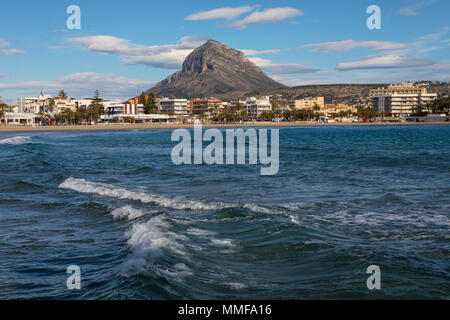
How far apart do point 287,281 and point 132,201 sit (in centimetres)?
820

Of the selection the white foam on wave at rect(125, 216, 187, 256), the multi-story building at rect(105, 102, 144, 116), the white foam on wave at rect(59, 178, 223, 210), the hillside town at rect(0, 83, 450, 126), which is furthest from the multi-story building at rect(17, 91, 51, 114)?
the white foam on wave at rect(125, 216, 187, 256)

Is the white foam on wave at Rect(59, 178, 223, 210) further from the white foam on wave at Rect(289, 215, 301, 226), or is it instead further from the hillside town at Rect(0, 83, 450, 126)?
the hillside town at Rect(0, 83, 450, 126)

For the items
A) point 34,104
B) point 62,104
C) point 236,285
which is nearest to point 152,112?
point 62,104

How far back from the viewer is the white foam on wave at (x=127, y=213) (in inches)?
450

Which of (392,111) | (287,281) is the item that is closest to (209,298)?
(287,281)

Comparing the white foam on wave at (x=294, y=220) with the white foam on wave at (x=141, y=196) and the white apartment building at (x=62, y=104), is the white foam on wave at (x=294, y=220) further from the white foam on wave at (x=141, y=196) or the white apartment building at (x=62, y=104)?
the white apartment building at (x=62, y=104)

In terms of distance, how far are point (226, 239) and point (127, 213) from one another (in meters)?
3.71

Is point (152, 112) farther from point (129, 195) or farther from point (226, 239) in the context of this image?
point (226, 239)

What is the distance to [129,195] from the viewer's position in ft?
49.5

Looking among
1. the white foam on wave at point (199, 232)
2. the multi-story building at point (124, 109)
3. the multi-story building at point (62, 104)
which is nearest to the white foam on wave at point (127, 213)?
the white foam on wave at point (199, 232)

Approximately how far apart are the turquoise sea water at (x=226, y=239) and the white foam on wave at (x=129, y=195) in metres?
0.05
